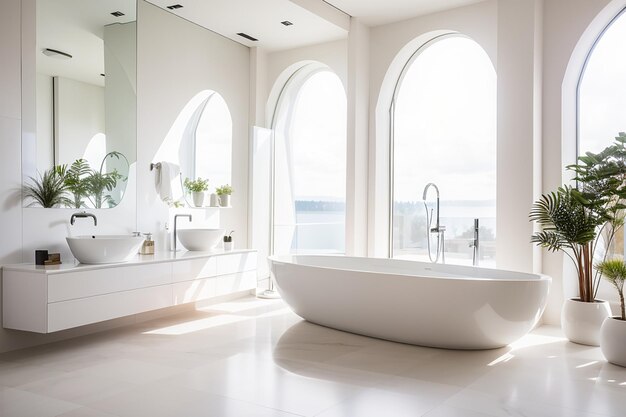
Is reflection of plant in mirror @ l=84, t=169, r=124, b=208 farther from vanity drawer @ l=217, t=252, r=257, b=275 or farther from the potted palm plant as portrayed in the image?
the potted palm plant

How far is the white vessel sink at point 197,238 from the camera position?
5121 millimetres

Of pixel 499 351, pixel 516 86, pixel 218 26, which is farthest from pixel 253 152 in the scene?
pixel 499 351

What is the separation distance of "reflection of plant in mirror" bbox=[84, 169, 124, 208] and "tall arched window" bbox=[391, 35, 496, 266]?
3.04 metres

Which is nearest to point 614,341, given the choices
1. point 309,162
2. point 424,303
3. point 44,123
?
point 424,303

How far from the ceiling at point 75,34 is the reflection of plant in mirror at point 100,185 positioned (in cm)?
77

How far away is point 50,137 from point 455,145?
4115mm

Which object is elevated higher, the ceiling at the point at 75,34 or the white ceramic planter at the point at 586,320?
the ceiling at the point at 75,34

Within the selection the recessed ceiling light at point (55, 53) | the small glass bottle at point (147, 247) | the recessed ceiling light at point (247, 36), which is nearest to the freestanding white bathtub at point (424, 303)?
the small glass bottle at point (147, 247)

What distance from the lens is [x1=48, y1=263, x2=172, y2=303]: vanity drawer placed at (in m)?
3.60

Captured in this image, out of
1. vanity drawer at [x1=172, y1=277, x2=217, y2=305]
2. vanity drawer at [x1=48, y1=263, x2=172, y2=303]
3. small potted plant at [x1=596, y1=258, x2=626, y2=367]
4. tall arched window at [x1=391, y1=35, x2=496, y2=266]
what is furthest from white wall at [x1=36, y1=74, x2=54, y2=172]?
small potted plant at [x1=596, y1=258, x2=626, y2=367]

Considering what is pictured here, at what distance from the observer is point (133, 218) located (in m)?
4.87

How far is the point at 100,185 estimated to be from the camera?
14.8 feet

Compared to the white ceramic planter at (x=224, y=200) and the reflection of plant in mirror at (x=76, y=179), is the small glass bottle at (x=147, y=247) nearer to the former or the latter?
the reflection of plant in mirror at (x=76, y=179)

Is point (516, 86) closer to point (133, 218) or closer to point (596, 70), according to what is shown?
point (596, 70)
